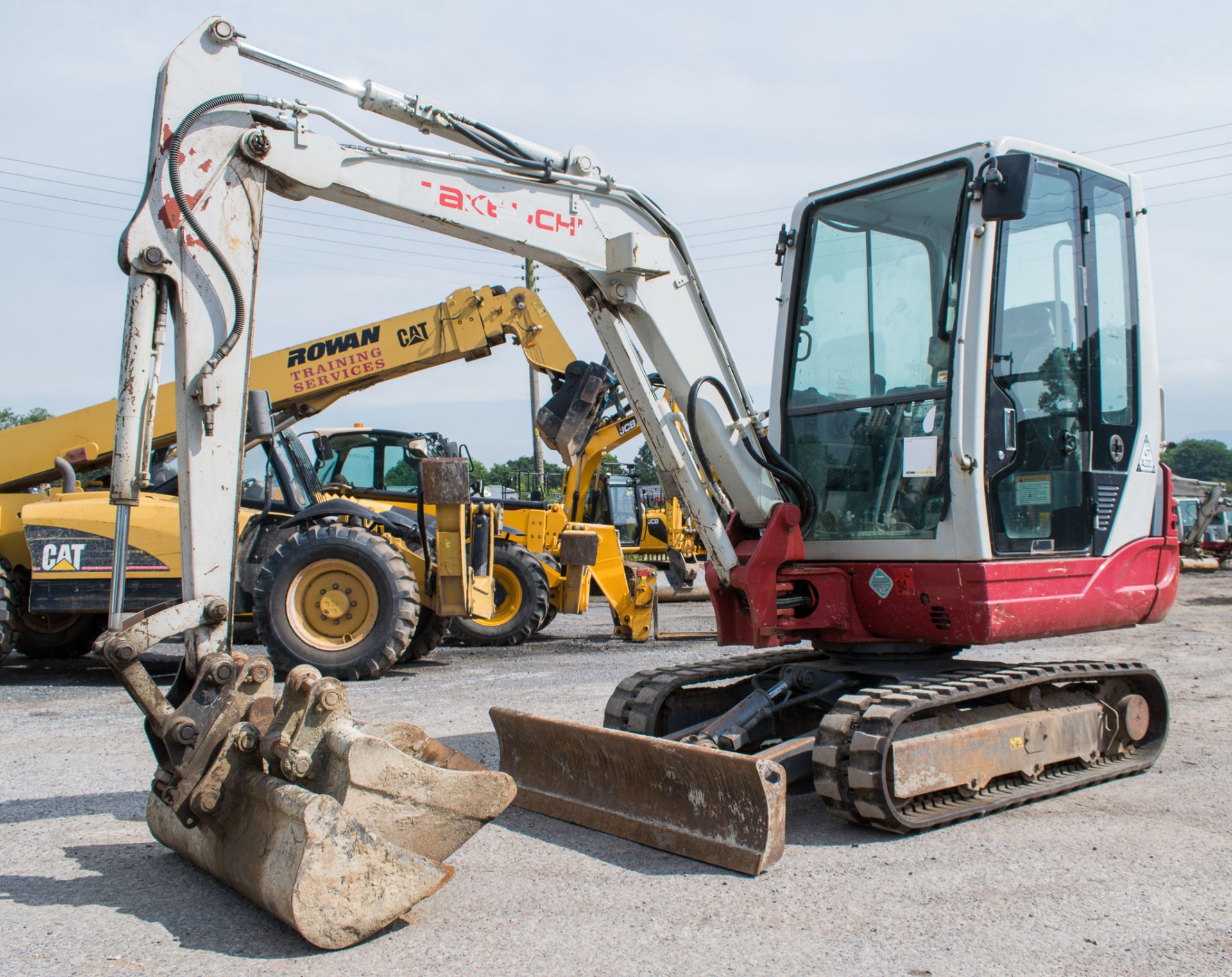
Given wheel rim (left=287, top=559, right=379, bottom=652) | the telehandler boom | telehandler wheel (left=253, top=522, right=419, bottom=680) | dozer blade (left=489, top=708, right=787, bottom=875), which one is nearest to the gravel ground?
dozer blade (left=489, top=708, right=787, bottom=875)

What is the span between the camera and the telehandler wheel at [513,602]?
35.9ft

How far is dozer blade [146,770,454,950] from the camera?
326cm

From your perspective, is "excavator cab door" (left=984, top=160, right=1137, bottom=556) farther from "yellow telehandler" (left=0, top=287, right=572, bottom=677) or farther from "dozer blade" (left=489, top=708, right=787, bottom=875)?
"yellow telehandler" (left=0, top=287, right=572, bottom=677)

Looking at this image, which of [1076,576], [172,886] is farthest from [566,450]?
[172,886]

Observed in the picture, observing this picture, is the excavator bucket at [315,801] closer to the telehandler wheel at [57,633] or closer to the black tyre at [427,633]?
the black tyre at [427,633]

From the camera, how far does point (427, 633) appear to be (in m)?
9.66

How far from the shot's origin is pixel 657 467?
5.46 meters

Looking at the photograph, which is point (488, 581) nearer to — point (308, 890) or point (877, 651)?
point (877, 651)

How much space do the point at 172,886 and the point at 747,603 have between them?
2709 millimetres

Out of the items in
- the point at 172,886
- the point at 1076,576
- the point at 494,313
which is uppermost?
the point at 494,313

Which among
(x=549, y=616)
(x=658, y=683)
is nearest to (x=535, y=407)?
(x=549, y=616)

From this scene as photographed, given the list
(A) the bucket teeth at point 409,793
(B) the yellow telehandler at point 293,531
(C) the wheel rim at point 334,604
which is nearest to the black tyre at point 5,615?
(B) the yellow telehandler at point 293,531

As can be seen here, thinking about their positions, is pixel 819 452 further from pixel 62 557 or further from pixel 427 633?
pixel 62 557

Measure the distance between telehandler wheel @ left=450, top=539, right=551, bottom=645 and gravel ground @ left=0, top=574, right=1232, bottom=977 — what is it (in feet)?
17.7
